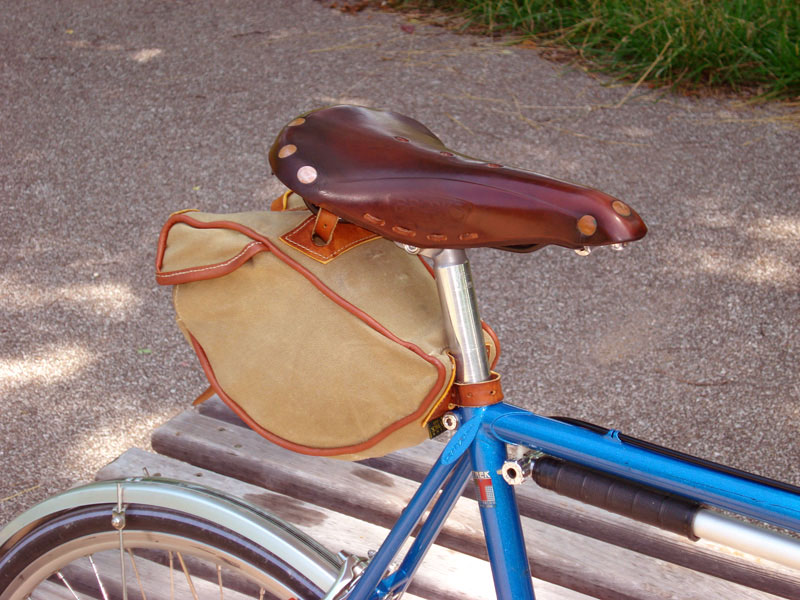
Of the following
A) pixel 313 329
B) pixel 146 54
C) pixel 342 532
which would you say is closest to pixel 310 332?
pixel 313 329

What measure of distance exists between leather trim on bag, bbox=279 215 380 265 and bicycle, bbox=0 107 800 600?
0.03 m

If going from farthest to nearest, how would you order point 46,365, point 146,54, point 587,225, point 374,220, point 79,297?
point 146,54, point 79,297, point 46,365, point 374,220, point 587,225

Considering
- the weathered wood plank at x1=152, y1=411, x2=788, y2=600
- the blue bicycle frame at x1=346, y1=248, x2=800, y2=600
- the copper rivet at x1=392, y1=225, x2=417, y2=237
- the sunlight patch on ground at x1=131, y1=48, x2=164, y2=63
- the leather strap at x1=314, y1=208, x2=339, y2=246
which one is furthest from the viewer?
the sunlight patch on ground at x1=131, y1=48, x2=164, y2=63

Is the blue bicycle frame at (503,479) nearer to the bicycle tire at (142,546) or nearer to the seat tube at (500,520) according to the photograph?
the seat tube at (500,520)

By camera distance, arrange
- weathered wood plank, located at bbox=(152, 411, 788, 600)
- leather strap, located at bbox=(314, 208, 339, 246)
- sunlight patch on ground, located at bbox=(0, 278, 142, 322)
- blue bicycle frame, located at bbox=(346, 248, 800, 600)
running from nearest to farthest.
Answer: blue bicycle frame, located at bbox=(346, 248, 800, 600)
leather strap, located at bbox=(314, 208, 339, 246)
weathered wood plank, located at bbox=(152, 411, 788, 600)
sunlight patch on ground, located at bbox=(0, 278, 142, 322)

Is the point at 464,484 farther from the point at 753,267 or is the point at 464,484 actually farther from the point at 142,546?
the point at 753,267

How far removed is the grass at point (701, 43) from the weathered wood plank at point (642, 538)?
306 centimetres

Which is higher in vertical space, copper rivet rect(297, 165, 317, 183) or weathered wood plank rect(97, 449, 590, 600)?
copper rivet rect(297, 165, 317, 183)

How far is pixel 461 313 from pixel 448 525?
30.0 inches

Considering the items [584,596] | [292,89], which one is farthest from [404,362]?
[292,89]

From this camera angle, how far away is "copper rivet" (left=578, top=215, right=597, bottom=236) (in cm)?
91

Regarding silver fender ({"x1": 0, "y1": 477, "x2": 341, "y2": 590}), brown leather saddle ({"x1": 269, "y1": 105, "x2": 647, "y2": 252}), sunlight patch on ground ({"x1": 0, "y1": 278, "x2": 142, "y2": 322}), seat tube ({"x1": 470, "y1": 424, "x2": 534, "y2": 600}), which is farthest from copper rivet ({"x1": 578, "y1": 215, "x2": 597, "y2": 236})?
sunlight patch on ground ({"x1": 0, "y1": 278, "x2": 142, "y2": 322})

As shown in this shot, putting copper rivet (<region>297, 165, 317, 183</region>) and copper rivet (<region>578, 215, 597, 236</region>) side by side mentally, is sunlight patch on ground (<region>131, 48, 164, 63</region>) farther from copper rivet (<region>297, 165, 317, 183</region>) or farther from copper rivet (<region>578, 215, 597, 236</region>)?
copper rivet (<region>578, 215, 597, 236</region>)

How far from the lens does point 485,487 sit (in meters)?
1.06
